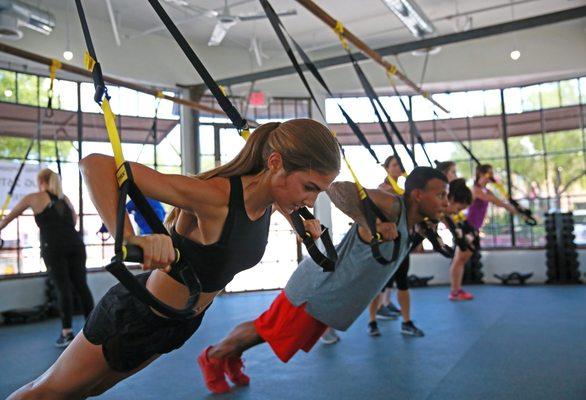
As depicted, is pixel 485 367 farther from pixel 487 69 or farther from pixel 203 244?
pixel 487 69

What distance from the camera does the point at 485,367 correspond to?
323 centimetres

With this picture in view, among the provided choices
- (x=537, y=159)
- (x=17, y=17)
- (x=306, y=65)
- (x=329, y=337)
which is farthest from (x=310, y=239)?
(x=537, y=159)

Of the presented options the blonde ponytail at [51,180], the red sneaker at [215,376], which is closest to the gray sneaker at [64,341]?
the blonde ponytail at [51,180]

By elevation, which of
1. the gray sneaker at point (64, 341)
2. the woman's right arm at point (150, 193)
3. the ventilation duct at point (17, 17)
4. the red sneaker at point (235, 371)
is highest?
the ventilation duct at point (17, 17)

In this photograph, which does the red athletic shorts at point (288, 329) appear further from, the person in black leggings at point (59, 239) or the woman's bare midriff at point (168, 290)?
the person in black leggings at point (59, 239)

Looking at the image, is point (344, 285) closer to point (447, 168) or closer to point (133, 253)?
point (133, 253)

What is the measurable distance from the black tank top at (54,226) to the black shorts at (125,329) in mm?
3139

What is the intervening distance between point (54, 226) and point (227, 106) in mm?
3160

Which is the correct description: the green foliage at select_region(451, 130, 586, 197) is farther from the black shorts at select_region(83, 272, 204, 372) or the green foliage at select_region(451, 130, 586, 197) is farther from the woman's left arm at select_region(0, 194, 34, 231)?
the black shorts at select_region(83, 272, 204, 372)

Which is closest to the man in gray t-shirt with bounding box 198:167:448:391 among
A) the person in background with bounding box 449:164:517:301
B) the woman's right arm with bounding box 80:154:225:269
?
the woman's right arm with bounding box 80:154:225:269

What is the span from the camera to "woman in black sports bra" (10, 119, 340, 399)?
4.88 feet

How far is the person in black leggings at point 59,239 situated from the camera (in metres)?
4.39

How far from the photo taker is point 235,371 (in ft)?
9.92

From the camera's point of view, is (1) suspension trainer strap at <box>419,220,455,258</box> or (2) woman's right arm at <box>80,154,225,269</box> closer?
(2) woman's right arm at <box>80,154,225,269</box>
